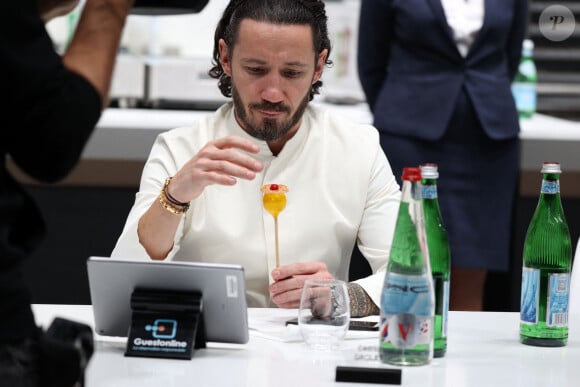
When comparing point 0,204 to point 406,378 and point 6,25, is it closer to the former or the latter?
point 6,25

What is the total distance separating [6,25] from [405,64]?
2.48 meters

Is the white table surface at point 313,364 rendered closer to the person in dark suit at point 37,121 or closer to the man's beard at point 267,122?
the person in dark suit at point 37,121

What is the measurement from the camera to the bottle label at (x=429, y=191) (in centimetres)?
181

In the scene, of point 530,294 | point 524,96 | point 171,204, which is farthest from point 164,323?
point 524,96

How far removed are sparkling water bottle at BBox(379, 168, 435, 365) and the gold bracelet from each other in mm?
640

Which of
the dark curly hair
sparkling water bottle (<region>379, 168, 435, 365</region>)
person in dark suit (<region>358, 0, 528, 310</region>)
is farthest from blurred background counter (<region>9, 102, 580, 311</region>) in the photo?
sparkling water bottle (<region>379, 168, 435, 365</region>)

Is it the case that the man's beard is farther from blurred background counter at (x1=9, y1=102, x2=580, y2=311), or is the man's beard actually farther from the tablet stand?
blurred background counter at (x1=9, y1=102, x2=580, y2=311)

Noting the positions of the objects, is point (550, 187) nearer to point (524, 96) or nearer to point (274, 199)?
point (274, 199)

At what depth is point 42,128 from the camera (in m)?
1.28

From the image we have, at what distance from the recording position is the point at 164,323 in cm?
177

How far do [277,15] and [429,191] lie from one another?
84 centimetres

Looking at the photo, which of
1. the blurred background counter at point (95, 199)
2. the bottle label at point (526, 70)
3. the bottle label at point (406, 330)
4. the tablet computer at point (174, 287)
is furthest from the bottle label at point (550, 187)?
the bottle label at point (526, 70)

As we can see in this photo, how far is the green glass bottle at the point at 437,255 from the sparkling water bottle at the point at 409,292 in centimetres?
7

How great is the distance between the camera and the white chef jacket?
2.44 m
